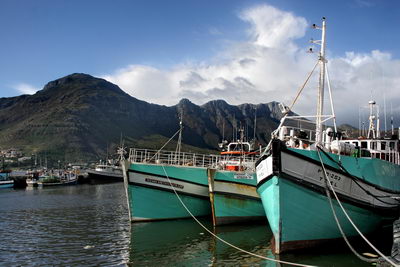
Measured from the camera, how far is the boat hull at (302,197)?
12.7m

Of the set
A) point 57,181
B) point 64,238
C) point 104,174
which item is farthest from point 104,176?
point 64,238

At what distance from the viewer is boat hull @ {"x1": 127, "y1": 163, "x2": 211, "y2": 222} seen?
69.6 ft

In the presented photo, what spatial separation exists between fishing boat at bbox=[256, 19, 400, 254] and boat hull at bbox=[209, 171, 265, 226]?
5047mm

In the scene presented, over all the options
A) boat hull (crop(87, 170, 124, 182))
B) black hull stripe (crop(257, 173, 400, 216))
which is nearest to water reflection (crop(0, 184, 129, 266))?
black hull stripe (crop(257, 173, 400, 216))

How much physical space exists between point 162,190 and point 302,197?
10.6m

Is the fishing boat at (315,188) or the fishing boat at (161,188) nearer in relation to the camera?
the fishing boat at (315,188)

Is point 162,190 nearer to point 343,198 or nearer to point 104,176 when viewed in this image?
point 343,198

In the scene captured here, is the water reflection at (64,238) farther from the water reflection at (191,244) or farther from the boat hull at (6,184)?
the boat hull at (6,184)

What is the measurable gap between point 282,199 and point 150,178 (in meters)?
10.6

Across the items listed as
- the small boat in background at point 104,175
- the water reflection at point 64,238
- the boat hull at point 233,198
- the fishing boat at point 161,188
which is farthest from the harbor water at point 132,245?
A: the small boat in background at point 104,175

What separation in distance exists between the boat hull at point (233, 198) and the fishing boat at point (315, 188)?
5.05 m

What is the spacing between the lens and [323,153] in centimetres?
1316

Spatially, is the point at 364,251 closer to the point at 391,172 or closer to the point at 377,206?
the point at 377,206

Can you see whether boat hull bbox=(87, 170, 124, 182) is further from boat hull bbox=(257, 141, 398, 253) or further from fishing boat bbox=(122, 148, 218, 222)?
boat hull bbox=(257, 141, 398, 253)
